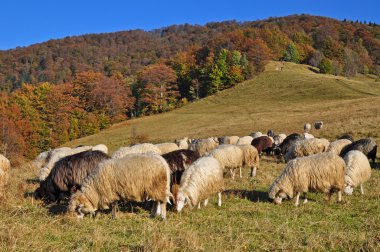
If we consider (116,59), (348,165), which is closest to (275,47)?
(116,59)

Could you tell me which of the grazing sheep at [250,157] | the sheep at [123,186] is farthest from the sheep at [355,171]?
the sheep at [123,186]

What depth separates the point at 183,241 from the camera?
750cm

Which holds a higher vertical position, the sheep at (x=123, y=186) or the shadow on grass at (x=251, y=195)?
the sheep at (x=123, y=186)

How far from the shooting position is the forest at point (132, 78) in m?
69.9

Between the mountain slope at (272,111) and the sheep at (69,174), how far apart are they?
27.0 metres

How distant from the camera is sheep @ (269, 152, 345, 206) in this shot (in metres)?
11.7

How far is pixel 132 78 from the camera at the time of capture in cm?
11650

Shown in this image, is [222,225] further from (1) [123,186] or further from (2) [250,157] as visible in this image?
(2) [250,157]

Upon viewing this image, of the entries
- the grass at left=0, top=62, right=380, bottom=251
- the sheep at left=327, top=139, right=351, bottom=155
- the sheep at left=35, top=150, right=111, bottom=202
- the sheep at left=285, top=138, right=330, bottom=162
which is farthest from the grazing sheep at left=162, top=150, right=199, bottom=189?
the sheep at left=327, top=139, right=351, bottom=155

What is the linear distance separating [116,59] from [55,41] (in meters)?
46.7

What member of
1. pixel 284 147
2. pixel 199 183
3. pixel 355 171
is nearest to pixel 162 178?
pixel 199 183

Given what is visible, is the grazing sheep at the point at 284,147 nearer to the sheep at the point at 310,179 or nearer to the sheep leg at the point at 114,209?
the sheep at the point at 310,179

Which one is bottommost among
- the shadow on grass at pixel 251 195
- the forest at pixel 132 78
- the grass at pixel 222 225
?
the shadow on grass at pixel 251 195

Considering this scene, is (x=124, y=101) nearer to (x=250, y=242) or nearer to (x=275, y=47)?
(x=275, y=47)
